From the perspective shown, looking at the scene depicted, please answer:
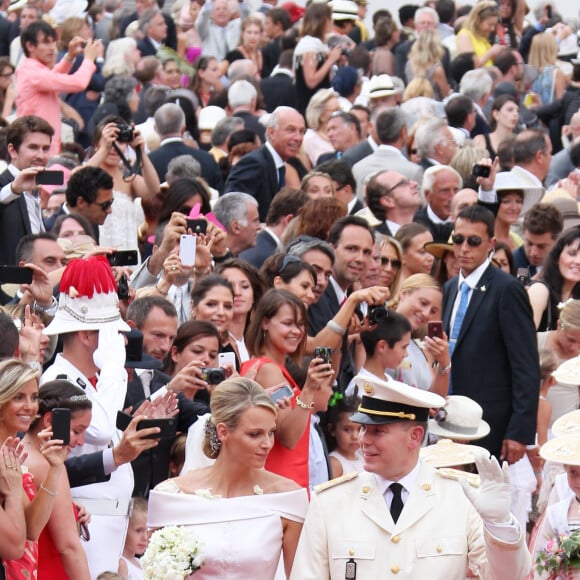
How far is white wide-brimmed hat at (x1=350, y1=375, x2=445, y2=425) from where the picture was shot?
595 cm

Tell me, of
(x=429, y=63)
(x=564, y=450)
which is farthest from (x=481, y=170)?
(x=429, y=63)

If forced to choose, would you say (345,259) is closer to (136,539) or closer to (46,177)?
(46,177)

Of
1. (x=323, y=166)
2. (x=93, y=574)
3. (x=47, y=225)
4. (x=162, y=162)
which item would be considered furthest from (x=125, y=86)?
(x=93, y=574)

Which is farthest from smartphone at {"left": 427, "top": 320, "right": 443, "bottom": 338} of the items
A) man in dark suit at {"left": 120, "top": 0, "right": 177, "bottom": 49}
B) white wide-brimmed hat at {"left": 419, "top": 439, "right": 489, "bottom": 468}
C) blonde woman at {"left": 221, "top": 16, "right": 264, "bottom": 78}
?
man in dark suit at {"left": 120, "top": 0, "right": 177, "bottom": 49}

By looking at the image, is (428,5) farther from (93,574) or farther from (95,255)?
(93,574)

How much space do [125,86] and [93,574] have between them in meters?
8.10

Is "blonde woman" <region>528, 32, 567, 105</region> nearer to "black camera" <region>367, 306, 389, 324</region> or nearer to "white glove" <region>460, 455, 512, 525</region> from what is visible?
"black camera" <region>367, 306, 389, 324</region>

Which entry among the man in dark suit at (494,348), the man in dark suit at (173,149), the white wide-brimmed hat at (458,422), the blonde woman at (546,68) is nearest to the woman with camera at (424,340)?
the man in dark suit at (494,348)

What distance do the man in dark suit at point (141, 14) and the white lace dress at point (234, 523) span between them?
1250 centimetres

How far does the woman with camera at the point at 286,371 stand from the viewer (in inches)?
289

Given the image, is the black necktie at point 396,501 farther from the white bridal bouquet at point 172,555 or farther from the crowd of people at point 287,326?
the white bridal bouquet at point 172,555

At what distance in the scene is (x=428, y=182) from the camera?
1194 centimetres

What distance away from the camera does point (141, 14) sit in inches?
758

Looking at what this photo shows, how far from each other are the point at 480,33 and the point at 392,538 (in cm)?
1296
